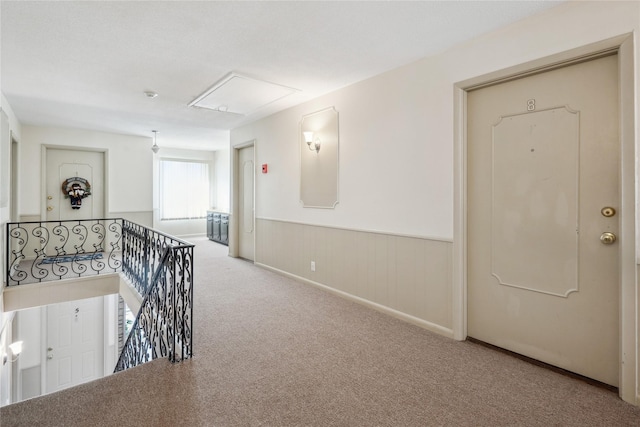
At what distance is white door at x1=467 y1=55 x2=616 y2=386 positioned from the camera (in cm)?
211

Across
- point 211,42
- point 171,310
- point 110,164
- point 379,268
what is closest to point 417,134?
point 379,268

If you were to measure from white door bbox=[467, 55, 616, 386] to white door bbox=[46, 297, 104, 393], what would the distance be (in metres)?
7.57

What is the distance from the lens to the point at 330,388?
2.08 m

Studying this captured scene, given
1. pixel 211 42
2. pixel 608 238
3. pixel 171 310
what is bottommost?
pixel 171 310

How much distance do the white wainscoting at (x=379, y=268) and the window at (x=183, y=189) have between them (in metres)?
5.16

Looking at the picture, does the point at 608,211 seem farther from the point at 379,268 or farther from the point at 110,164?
the point at 110,164

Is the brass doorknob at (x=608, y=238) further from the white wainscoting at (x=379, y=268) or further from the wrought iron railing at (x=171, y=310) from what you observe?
the wrought iron railing at (x=171, y=310)

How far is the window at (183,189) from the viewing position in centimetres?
873

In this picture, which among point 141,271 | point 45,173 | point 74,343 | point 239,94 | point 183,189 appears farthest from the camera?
point 183,189

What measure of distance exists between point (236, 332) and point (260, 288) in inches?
54.4

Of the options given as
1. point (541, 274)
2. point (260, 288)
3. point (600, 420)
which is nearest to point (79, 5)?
point (260, 288)

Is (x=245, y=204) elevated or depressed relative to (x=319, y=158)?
depressed

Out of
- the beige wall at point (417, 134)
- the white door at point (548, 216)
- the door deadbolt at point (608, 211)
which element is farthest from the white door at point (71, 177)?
the door deadbolt at point (608, 211)

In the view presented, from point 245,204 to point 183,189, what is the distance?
3.76 meters
